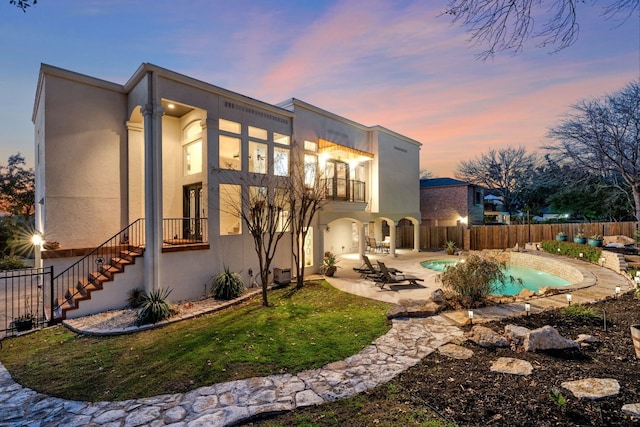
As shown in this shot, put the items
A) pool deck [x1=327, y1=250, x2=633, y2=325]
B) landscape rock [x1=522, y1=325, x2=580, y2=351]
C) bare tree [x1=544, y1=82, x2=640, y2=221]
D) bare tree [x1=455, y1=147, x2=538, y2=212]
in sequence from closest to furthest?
landscape rock [x1=522, y1=325, x2=580, y2=351] < pool deck [x1=327, y1=250, x2=633, y2=325] < bare tree [x1=544, y1=82, x2=640, y2=221] < bare tree [x1=455, y1=147, x2=538, y2=212]

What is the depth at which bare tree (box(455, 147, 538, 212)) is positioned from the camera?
37188 millimetres

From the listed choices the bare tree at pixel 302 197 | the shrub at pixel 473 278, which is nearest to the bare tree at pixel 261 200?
the bare tree at pixel 302 197

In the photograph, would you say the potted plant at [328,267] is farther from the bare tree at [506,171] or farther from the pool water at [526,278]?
the bare tree at [506,171]

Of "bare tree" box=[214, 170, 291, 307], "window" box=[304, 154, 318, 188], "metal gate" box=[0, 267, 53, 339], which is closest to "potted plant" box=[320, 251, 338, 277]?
"bare tree" box=[214, 170, 291, 307]

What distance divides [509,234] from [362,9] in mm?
21449

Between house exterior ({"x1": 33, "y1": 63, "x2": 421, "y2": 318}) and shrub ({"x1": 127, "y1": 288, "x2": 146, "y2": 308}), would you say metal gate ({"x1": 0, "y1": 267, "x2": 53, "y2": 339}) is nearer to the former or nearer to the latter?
house exterior ({"x1": 33, "y1": 63, "x2": 421, "y2": 318})

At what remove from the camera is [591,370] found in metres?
4.28

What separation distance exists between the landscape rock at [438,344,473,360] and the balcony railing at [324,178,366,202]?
915 cm

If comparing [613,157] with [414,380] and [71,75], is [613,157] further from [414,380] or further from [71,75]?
[71,75]

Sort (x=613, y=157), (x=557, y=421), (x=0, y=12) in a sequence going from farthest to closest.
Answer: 1. (x=613, y=157)
2. (x=0, y=12)
3. (x=557, y=421)

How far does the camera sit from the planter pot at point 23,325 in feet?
24.2

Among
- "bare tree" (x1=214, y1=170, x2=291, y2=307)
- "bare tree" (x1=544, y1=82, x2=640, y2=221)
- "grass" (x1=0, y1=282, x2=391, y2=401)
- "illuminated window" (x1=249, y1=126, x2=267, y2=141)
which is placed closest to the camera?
"grass" (x1=0, y1=282, x2=391, y2=401)

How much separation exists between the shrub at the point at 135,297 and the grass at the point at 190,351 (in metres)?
1.71

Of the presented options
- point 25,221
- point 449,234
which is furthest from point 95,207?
point 449,234
